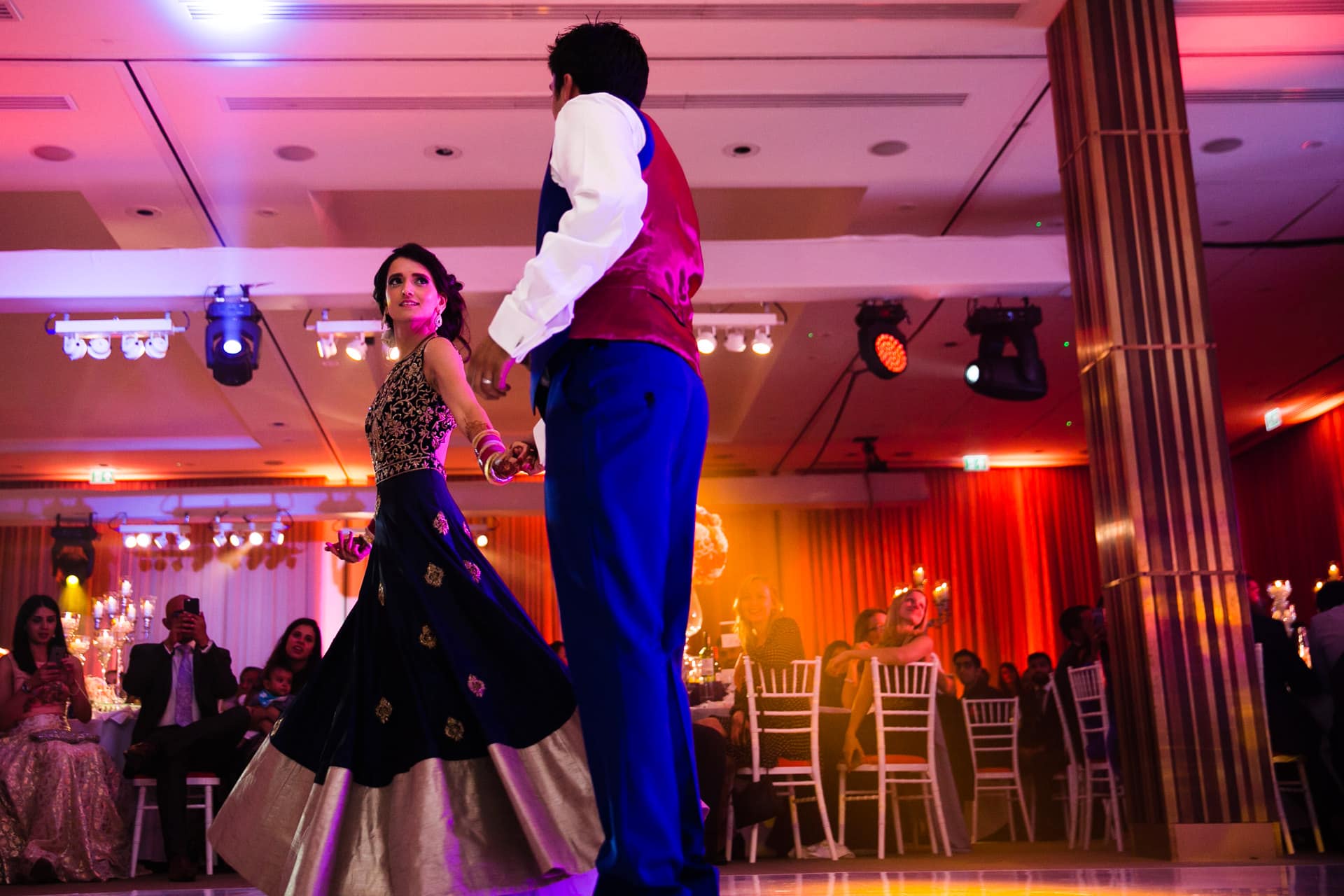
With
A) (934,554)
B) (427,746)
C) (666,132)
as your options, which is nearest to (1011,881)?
(427,746)

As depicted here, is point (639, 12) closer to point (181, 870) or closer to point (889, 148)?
point (889, 148)

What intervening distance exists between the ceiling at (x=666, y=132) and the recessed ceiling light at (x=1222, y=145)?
0.13 feet

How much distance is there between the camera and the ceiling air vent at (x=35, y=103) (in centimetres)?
516

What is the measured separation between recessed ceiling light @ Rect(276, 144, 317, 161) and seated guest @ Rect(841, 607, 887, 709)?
349cm

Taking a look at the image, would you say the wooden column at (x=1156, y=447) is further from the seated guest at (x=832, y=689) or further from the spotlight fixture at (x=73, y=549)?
the spotlight fixture at (x=73, y=549)

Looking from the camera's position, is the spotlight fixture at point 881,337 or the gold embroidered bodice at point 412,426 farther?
the spotlight fixture at point 881,337

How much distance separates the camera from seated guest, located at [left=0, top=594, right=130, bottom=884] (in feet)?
17.0

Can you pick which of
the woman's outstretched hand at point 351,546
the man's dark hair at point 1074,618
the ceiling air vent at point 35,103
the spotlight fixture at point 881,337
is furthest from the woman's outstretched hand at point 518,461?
the man's dark hair at point 1074,618

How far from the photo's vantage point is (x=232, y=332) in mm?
5938

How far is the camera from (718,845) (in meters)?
5.20

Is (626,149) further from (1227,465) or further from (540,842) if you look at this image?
(1227,465)

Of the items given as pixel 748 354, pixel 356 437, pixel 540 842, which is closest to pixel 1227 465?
pixel 540 842

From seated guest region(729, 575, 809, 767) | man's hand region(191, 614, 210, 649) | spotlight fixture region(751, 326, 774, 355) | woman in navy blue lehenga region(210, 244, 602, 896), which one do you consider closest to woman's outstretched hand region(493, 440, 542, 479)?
woman in navy blue lehenga region(210, 244, 602, 896)

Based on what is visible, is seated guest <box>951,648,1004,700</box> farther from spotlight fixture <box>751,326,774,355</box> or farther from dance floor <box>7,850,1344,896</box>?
dance floor <box>7,850,1344,896</box>
